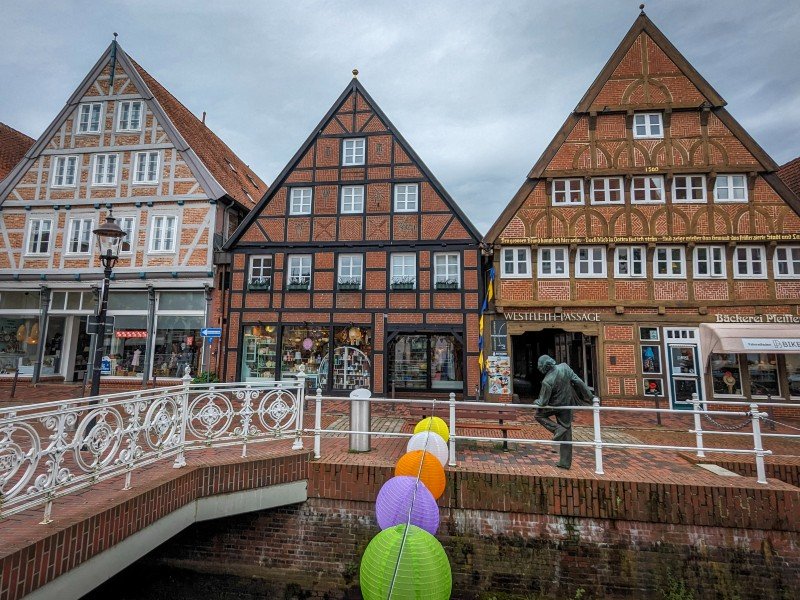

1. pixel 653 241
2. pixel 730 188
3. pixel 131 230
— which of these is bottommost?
pixel 653 241

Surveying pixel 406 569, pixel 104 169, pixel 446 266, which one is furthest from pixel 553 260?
pixel 104 169

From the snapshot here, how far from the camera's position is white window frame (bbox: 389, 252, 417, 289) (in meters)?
14.2

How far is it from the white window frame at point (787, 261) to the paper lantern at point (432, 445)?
44.1 ft

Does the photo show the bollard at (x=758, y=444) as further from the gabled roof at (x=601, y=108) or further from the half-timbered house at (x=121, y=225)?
the half-timbered house at (x=121, y=225)

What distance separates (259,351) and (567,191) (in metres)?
12.1

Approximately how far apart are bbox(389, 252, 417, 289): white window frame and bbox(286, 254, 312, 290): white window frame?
3.05 meters

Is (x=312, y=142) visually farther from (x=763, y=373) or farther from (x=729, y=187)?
(x=763, y=373)

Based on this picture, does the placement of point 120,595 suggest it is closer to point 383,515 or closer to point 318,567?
point 318,567

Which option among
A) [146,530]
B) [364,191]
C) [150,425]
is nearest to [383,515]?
[146,530]

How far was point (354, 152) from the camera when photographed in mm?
15023

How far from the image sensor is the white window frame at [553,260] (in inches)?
522

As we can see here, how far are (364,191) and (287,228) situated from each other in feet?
10.3

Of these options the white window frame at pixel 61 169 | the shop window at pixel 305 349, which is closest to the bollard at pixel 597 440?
the shop window at pixel 305 349

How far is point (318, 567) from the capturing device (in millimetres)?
5516
